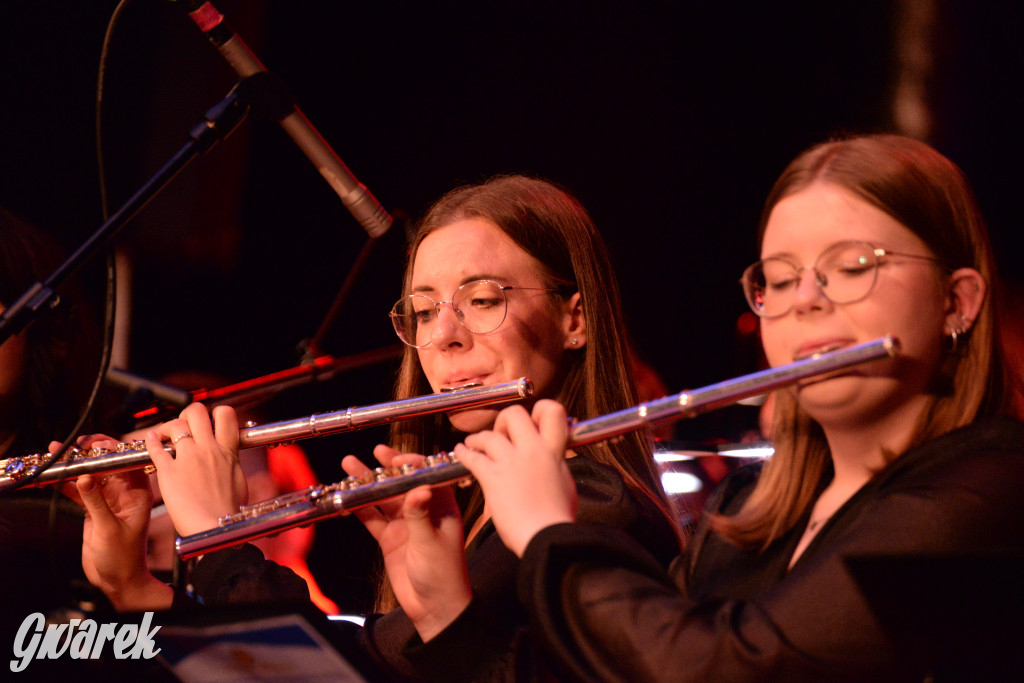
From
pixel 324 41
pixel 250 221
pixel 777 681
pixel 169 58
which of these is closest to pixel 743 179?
pixel 324 41

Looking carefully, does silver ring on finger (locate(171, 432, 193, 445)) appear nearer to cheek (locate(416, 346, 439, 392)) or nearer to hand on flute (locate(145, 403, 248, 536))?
hand on flute (locate(145, 403, 248, 536))

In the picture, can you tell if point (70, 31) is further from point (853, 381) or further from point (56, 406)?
point (853, 381)

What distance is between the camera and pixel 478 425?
1.82m

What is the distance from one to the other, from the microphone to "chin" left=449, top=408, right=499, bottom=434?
0.41m

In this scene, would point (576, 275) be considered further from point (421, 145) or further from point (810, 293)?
point (421, 145)

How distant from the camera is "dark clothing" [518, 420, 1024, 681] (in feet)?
2.88

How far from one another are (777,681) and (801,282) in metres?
0.52

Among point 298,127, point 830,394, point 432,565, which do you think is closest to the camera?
point 830,394

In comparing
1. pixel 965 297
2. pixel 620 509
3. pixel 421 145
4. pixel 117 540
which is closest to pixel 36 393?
pixel 117 540

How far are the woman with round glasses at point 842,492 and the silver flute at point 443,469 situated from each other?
31mm

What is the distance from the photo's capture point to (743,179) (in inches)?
169

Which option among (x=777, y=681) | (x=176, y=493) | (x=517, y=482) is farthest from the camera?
(x=176, y=493)

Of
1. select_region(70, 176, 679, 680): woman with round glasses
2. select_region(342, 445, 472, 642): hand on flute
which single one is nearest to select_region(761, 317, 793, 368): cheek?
select_region(70, 176, 679, 680): woman with round glasses

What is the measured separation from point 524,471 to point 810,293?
451 millimetres
